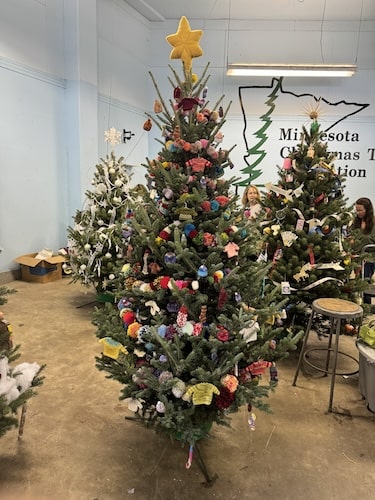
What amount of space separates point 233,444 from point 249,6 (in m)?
7.21

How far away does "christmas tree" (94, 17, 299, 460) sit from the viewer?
1.72 meters

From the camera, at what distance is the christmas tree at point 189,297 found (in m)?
1.72

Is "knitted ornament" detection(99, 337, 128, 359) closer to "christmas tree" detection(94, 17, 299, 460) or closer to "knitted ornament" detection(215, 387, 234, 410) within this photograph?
"christmas tree" detection(94, 17, 299, 460)

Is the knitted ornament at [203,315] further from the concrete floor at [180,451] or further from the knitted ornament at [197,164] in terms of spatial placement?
the concrete floor at [180,451]

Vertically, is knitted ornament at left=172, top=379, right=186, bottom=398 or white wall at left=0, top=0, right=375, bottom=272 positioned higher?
white wall at left=0, top=0, right=375, bottom=272

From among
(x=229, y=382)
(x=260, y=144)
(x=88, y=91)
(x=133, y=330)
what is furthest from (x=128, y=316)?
(x=260, y=144)

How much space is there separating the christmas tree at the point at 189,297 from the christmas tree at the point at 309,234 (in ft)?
3.86

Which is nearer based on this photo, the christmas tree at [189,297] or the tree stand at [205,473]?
the christmas tree at [189,297]

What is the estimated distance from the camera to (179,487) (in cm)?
185

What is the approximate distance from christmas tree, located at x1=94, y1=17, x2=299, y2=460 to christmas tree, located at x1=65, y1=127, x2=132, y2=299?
1964mm

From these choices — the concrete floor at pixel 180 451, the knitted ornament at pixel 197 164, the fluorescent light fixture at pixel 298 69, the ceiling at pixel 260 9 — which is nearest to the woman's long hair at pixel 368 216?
the concrete floor at pixel 180 451

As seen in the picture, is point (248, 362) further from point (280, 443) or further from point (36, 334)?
point (36, 334)

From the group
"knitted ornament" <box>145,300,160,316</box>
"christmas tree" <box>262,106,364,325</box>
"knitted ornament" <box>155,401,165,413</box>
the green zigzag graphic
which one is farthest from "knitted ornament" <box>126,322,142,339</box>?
the green zigzag graphic

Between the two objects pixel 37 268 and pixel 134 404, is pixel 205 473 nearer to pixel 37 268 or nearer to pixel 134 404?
pixel 134 404
